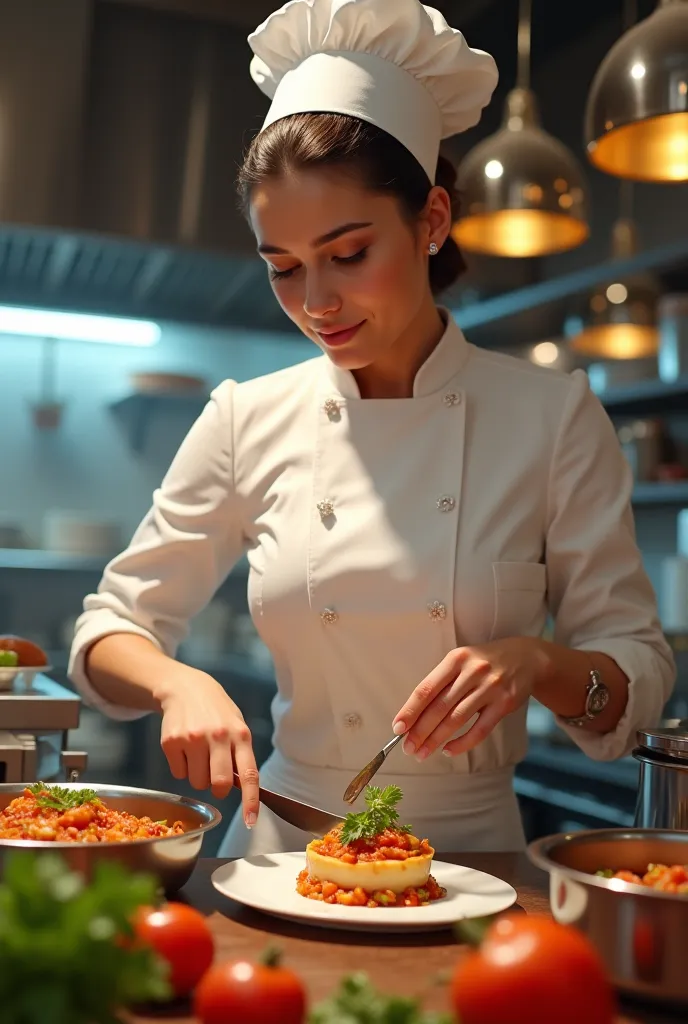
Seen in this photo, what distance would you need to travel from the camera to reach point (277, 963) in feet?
2.34

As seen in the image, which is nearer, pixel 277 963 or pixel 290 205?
pixel 277 963

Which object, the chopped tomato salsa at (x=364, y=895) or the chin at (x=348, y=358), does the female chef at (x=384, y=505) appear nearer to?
the chin at (x=348, y=358)

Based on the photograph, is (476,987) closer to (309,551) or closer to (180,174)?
(309,551)

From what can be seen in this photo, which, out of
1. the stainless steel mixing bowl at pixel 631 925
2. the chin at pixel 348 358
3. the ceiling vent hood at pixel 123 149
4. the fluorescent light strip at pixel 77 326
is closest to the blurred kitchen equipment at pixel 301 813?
the stainless steel mixing bowl at pixel 631 925

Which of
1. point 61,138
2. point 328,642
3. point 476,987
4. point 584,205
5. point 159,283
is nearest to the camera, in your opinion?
point 476,987

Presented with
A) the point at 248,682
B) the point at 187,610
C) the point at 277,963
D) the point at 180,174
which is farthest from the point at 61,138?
A: the point at 277,963

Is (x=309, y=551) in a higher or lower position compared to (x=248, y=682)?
higher

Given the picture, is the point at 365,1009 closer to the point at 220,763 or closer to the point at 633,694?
the point at 220,763

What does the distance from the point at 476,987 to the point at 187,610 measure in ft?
3.67

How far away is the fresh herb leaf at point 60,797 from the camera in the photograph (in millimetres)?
1138

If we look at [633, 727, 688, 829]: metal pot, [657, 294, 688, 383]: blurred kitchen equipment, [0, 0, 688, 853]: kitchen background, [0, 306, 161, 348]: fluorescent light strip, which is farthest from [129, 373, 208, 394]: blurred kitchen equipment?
[633, 727, 688, 829]: metal pot

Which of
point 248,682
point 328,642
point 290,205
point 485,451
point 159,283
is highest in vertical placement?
point 159,283

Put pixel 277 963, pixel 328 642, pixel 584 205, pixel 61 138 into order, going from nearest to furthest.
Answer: pixel 277 963
pixel 328 642
pixel 584 205
pixel 61 138

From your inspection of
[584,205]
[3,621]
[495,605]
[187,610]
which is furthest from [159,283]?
[495,605]
